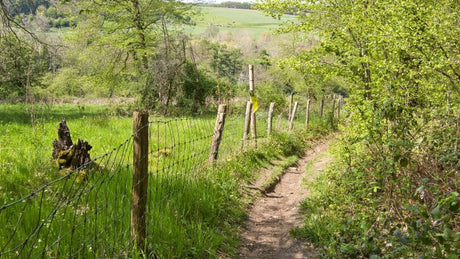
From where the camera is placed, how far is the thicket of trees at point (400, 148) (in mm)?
3635

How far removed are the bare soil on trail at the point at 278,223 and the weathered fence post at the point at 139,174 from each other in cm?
184

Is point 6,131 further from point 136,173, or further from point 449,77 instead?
point 449,77

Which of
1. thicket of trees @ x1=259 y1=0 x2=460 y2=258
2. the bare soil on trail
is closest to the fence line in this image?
the bare soil on trail

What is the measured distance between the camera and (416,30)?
18.8ft

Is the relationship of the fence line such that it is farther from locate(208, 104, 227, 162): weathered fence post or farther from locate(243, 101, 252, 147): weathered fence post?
locate(243, 101, 252, 147): weathered fence post

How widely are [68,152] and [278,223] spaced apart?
3.86m

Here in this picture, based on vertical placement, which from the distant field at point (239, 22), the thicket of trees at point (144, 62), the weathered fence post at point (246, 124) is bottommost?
the weathered fence post at point (246, 124)

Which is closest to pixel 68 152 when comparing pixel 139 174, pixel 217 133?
pixel 217 133

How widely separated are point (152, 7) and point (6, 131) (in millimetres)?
14752

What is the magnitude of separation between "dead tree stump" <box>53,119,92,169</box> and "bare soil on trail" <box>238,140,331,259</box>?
3.02m

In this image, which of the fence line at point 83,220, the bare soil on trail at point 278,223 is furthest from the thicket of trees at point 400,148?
the fence line at point 83,220

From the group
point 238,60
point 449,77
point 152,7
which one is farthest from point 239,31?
point 449,77

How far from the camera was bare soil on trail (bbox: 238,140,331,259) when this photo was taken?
197 inches

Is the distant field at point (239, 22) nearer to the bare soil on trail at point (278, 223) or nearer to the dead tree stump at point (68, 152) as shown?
the bare soil on trail at point (278, 223)
